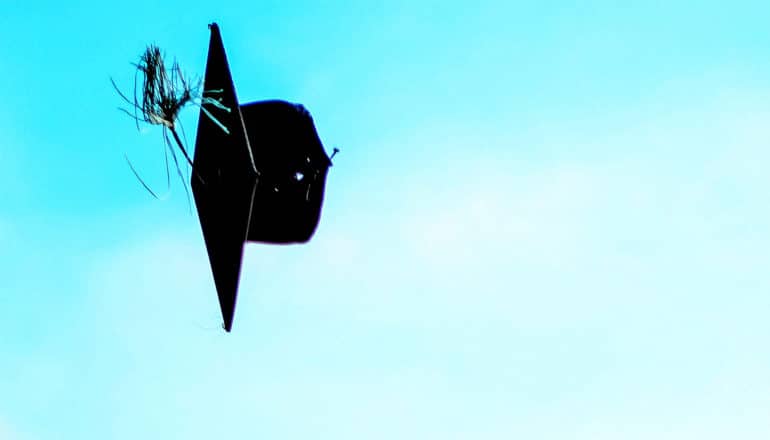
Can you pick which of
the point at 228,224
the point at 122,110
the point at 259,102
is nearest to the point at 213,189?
the point at 228,224

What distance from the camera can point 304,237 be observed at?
6.02m

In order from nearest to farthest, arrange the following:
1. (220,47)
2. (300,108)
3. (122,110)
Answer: (122,110)
(220,47)
(300,108)

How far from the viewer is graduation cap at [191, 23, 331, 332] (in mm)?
5430

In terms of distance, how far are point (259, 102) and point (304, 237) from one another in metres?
1.20

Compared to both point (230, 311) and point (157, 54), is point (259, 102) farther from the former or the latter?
point (230, 311)

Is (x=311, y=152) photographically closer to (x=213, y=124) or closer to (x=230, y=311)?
(x=213, y=124)

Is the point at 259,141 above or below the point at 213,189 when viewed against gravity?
above

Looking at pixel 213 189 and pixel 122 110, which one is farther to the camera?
pixel 213 189

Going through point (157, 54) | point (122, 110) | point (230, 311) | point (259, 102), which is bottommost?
point (230, 311)

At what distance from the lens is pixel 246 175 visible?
5336mm

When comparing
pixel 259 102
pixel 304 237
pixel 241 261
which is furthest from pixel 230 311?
pixel 259 102

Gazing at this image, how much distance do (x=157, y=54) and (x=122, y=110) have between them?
48cm

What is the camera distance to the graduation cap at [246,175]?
543cm

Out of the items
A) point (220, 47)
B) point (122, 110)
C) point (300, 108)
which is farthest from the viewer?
point (300, 108)
